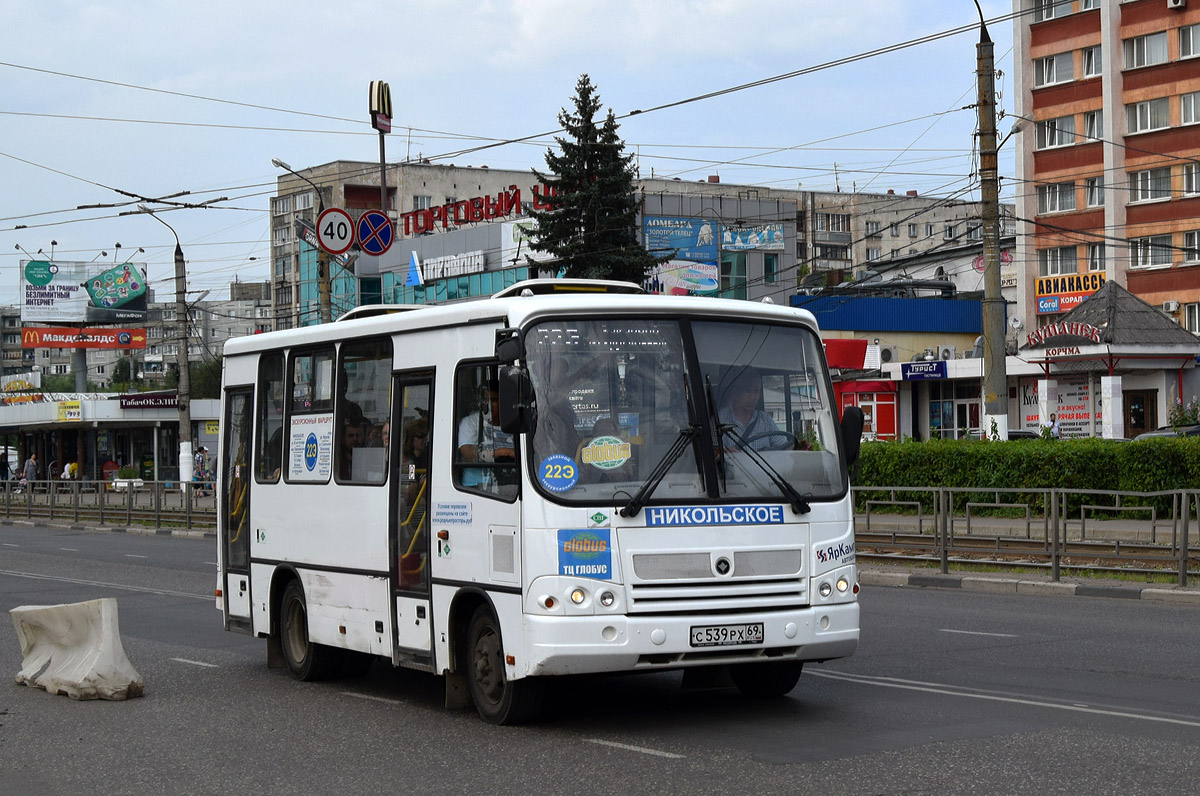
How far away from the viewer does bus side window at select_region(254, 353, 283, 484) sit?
39.8 ft

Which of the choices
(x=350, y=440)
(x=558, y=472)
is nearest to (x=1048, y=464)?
(x=350, y=440)

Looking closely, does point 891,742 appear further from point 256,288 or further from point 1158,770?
point 256,288

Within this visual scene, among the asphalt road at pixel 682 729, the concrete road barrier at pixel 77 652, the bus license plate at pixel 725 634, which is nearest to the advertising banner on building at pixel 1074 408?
the asphalt road at pixel 682 729

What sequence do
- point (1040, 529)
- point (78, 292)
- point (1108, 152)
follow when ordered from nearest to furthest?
point (1040, 529)
point (1108, 152)
point (78, 292)

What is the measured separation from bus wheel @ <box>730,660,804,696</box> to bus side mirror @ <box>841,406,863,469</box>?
1.41 metres

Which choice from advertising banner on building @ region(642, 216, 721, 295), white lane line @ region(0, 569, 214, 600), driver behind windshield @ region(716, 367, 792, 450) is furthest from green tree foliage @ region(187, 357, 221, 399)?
driver behind windshield @ region(716, 367, 792, 450)

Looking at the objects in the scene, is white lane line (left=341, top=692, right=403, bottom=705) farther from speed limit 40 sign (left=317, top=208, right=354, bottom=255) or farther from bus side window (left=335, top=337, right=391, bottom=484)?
speed limit 40 sign (left=317, top=208, right=354, bottom=255)

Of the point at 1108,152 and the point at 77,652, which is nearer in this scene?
the point at 77,652

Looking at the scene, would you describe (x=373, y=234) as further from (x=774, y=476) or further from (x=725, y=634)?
(x=725, y=634)

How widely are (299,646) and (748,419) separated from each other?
178 inches

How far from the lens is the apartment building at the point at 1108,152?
2184 inches

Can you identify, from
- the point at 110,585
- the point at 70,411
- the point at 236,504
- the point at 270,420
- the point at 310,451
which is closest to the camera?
the point at 310,451

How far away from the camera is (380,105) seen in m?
32.4

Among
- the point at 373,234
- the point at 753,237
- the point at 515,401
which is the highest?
the point at 753,237
